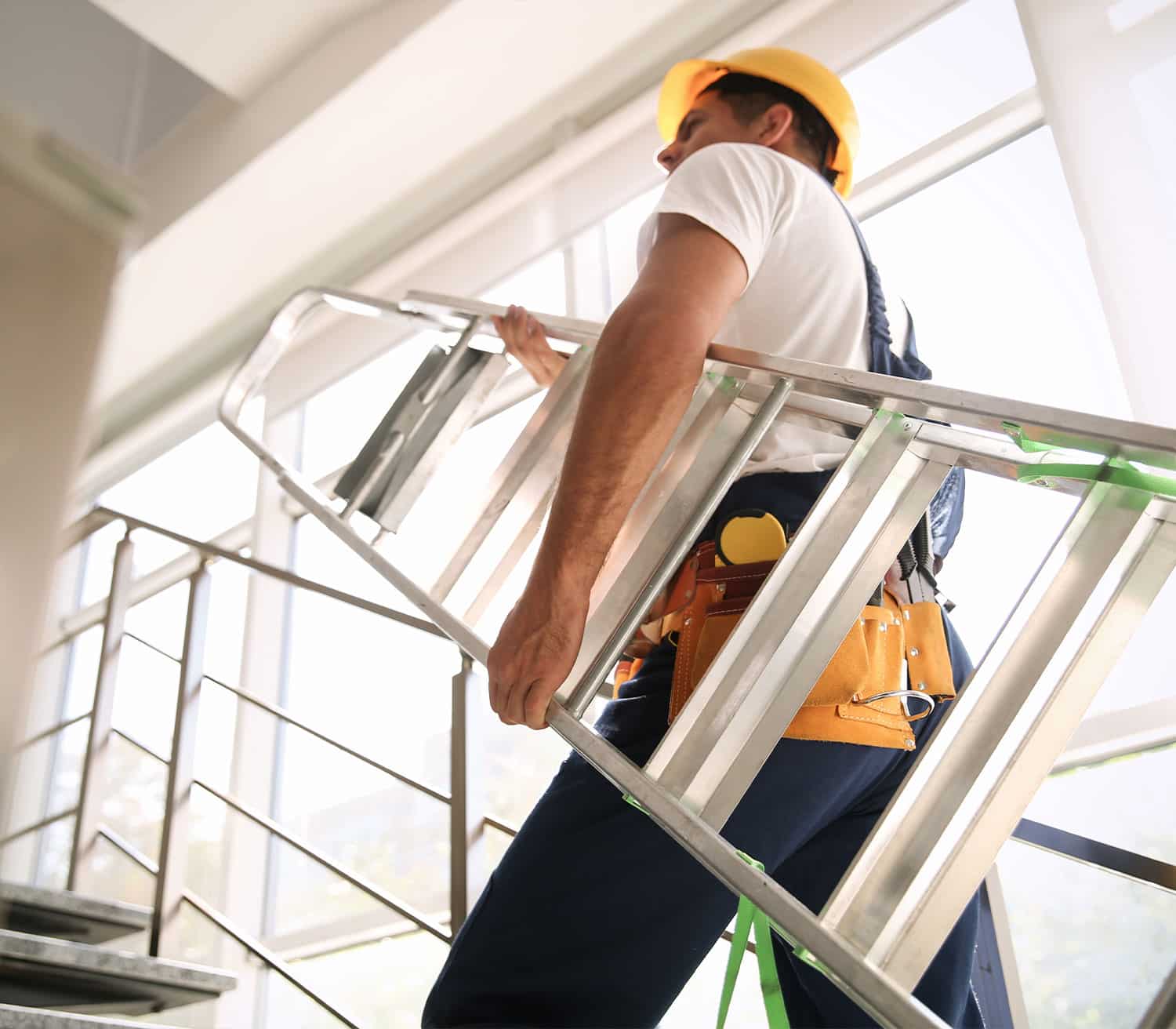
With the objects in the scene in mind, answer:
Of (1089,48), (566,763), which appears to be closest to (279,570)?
Answer: (566,763)

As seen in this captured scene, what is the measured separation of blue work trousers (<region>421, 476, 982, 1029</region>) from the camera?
0.98 m

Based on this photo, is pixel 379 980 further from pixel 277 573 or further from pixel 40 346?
pixel 40 346

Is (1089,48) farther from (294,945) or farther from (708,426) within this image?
(294,945)

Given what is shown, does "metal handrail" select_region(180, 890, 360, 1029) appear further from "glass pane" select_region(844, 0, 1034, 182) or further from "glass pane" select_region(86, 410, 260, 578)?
"glass pane" select_region(86, 410, 260, 578)

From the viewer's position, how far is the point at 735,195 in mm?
1143

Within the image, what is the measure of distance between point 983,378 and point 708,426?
4.33 feet

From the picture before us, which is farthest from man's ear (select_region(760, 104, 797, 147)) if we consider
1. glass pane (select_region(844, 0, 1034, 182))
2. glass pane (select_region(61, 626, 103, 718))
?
glass pane (select_region(61, 626, 103, 718))

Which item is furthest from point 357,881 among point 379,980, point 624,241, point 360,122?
point 360,122

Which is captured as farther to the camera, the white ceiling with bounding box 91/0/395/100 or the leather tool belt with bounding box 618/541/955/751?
the white ceiling with bounding box 91/0/395/100

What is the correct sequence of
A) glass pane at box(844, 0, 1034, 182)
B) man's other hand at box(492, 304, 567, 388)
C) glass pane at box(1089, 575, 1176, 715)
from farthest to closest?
1. glass pane at box(844, 0, 1034, 182)
2. glass pane at box(1089, 575, 1176, 715)
3. man's other hand at box(492, 304, 567, 388)

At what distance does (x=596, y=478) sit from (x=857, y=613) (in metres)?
0.28

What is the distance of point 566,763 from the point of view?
3.68 ft

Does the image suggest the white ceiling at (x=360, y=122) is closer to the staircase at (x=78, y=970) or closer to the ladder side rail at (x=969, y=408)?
the staircase at (x=78, y=970)

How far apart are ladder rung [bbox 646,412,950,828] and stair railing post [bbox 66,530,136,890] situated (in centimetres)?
178
